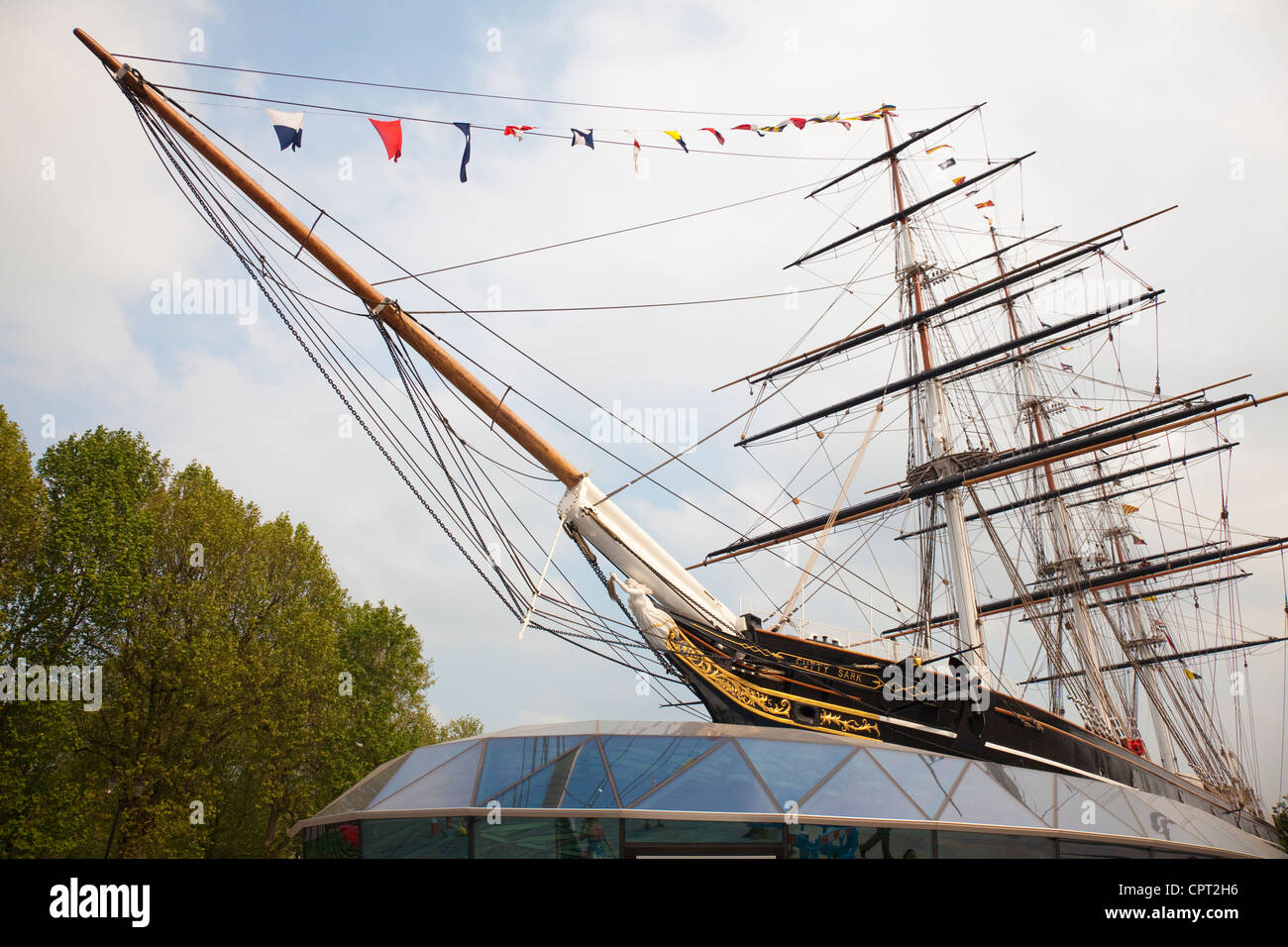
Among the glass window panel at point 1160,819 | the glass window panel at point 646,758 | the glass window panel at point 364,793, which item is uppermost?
the glass window panel at point 646,758

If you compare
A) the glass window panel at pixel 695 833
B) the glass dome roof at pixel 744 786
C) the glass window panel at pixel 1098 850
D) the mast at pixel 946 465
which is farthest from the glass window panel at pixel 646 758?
the mast at pixel 946 465

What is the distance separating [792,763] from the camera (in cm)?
931

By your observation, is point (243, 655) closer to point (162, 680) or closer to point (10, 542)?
point (162, 680)

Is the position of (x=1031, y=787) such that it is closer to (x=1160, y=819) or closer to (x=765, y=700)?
(x=1160, y=819)

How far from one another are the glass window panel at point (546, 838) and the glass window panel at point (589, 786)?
0.62 feet

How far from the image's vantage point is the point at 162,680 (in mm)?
18641

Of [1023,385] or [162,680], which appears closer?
[162,680]

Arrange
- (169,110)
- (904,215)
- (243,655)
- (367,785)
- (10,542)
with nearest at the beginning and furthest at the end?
(367,785) < (169,110) < (10,542) < (243,655) < (904,215)

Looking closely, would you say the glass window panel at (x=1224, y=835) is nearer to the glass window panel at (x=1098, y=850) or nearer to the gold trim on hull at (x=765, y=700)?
the glass window panel at (x=1098, y=850)

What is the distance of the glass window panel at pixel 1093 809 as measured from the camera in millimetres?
8781

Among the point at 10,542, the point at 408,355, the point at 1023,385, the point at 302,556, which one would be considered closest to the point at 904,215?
the point at 1023,385

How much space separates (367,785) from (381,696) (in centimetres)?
1865

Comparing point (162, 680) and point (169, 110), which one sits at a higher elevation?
point (169, 110)

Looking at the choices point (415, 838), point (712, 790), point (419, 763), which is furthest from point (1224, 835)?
point (419, 763)
